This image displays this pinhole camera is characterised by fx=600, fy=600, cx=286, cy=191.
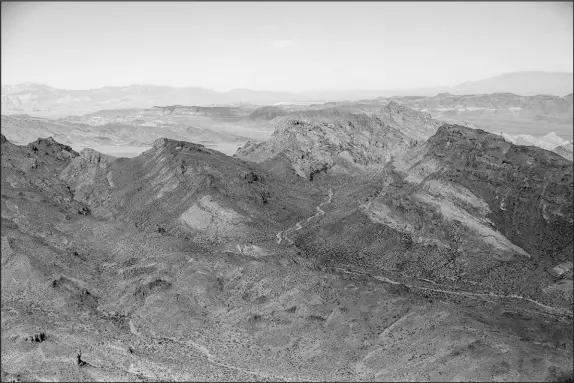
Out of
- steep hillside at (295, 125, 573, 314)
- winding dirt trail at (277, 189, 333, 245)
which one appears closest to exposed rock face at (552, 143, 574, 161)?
steep hillside at (295, 125, 573, 314)

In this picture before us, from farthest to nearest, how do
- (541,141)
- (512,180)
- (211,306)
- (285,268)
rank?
(541,141), (512,180), (285,268), (211,306)

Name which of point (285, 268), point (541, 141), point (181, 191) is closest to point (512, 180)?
point (285, 268)

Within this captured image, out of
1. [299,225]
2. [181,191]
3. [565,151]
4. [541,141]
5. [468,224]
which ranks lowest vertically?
[299,225]

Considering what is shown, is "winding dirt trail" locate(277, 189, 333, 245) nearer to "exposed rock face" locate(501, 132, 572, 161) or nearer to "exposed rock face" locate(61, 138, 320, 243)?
"exposed rock face" locate(61, 138, 320, 243)

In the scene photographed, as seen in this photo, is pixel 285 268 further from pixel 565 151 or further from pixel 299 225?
pixel 565 151

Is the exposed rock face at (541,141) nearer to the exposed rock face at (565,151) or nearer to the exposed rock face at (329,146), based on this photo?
the exposed rock face at (565,151)

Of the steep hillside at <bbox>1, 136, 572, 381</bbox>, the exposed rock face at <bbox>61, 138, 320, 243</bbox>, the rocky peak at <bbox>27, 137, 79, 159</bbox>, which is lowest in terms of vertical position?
the steep hillside at <bbox>1, 136, 572, 381</bbox>

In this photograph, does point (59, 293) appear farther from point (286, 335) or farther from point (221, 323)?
point (286, 335)

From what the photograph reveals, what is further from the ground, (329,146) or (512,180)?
(329,146)
